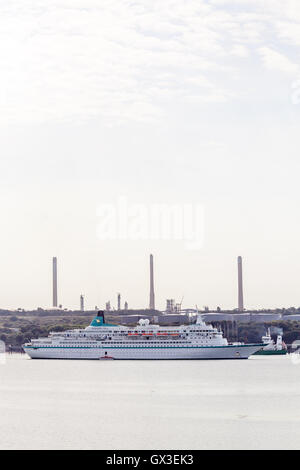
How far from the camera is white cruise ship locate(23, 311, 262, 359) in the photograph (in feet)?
360

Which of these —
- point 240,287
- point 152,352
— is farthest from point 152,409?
point 240,287

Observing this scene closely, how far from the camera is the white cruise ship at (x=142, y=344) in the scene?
360ft

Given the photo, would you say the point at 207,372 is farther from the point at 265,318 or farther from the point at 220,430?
the point at 265,318

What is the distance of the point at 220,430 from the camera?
44125mm

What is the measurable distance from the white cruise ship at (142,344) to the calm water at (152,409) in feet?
67.5

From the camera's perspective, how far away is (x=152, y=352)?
363 feet

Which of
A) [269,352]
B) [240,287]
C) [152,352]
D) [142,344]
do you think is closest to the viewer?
[152,352]

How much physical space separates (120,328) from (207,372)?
29940 millimetres

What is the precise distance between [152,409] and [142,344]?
191ft

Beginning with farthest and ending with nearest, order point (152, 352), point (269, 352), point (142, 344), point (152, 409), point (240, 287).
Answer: point (240, 287) → point (269, 352) → point (142, 344) → point (152, 352) → point (152, 409)

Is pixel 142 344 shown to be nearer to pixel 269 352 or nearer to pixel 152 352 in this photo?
pixel 152 352

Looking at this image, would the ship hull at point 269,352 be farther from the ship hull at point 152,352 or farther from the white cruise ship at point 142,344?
the white cruise ship at point 142,344

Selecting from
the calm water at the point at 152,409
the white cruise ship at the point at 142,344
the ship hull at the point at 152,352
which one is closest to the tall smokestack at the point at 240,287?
the ship hull at the point at 152,352
